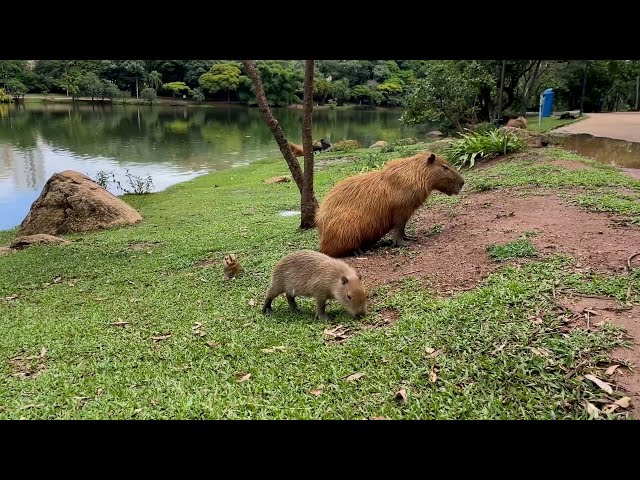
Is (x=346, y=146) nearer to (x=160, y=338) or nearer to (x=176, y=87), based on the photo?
(x=160, y=338)

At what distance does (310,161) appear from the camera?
8398 mm

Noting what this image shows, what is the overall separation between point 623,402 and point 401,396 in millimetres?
1152

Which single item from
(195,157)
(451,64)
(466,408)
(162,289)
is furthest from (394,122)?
(466,408)

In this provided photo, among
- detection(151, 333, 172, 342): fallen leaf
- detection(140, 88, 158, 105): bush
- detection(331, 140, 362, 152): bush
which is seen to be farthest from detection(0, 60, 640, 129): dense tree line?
detection(151, 333, 172, 342): fallen leaf

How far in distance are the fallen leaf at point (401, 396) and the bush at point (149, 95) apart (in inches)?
→ 2032

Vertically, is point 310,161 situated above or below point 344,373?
above

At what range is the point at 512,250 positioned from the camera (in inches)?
205

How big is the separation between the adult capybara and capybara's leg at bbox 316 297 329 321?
5.81 feet

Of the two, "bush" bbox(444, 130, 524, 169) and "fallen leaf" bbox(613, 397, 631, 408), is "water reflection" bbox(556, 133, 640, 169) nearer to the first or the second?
"bush" bbox(444, 130, 524, 169)

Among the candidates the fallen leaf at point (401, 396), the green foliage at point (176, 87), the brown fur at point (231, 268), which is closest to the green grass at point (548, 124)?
the brown fur at point (231, 268)

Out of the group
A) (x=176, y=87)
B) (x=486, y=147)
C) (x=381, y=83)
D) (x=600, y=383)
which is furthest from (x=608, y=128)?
(x=176, y=87)

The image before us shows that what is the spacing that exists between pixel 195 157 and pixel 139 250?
671 inches

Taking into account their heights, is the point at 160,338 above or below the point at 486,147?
below
